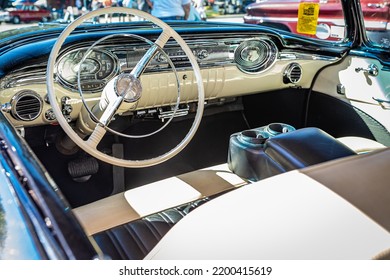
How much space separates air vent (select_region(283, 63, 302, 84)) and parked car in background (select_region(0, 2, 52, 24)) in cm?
134

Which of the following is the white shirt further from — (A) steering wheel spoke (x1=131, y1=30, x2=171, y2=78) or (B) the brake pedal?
(A) steering wheel spoke (x1=131, y1=30, x2=171, y2=78)

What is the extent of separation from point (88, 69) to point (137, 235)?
806mm

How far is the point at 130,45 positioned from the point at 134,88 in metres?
0.51

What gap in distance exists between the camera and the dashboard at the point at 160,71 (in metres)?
1.61

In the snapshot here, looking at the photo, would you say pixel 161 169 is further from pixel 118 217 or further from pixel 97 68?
pixel 118 217

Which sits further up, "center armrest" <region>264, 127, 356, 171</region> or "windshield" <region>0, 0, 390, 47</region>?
"windshield" <region>0, 0, 390, 47</region>

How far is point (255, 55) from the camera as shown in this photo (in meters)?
2.27

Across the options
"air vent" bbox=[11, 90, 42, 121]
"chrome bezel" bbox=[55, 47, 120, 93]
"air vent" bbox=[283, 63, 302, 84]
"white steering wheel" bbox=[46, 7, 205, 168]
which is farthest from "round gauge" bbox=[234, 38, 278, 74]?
"air vent" bbox=[11, 90, 42, 121]

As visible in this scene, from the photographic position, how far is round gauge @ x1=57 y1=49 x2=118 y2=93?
1680 millimetres

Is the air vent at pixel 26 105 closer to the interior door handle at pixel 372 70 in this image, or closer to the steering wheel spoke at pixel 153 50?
the steering wheel spoke at pixel 153 50

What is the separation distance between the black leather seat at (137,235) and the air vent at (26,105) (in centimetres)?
62

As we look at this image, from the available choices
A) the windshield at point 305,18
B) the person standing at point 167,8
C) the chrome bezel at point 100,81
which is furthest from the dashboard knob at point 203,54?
the person standing at point 167,8

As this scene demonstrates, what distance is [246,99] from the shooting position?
2.67 m

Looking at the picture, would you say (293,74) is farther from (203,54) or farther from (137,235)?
(137,235)
